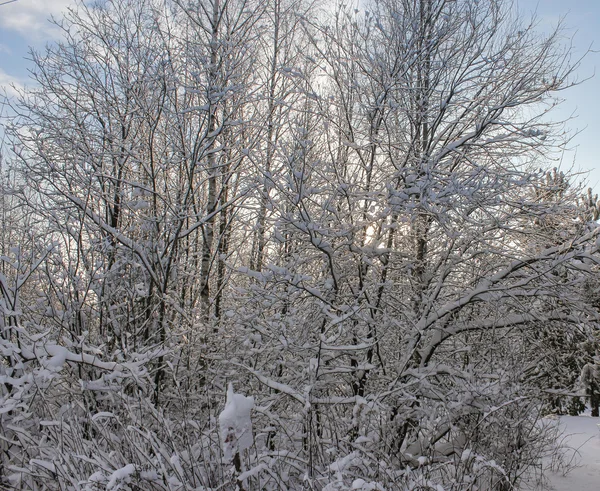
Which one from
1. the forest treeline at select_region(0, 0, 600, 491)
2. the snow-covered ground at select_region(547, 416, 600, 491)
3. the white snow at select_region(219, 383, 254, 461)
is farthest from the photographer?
the snow-covered ground at select_region(547, 416, 600, 491)

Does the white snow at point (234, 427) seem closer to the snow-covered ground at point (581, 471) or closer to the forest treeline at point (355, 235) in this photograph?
the forest treeline at point (355, 235)

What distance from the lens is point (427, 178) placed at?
4.74m

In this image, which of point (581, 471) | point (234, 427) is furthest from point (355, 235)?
point (581, 471)

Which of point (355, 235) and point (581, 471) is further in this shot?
point (581, 471)

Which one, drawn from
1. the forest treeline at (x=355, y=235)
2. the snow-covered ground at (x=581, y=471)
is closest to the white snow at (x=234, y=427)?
the forest treeline at (x=355, y=235)

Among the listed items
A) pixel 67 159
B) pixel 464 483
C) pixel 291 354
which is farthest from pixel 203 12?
pixel 464 483

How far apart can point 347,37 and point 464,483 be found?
5270 millimetres

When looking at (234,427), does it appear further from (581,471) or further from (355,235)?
(581,471)

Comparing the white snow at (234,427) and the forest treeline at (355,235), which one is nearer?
the white snow at (234,427)

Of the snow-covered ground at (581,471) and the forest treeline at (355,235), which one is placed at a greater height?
the forest treeline at (355,235)

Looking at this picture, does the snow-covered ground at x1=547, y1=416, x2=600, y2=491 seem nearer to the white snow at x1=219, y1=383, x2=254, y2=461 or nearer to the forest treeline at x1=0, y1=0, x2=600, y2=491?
the forest treeline at x1=0, y1=0, x2=600, y2=491

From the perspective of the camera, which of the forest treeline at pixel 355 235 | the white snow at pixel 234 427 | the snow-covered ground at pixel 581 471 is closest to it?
the white snow at pixel 234 427

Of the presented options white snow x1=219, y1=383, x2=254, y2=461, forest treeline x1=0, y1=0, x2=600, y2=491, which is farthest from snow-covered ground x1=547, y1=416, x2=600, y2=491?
white snow x1=219, y1=383, x2=254, y2=461

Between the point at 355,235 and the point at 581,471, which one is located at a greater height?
the point at 355,235
